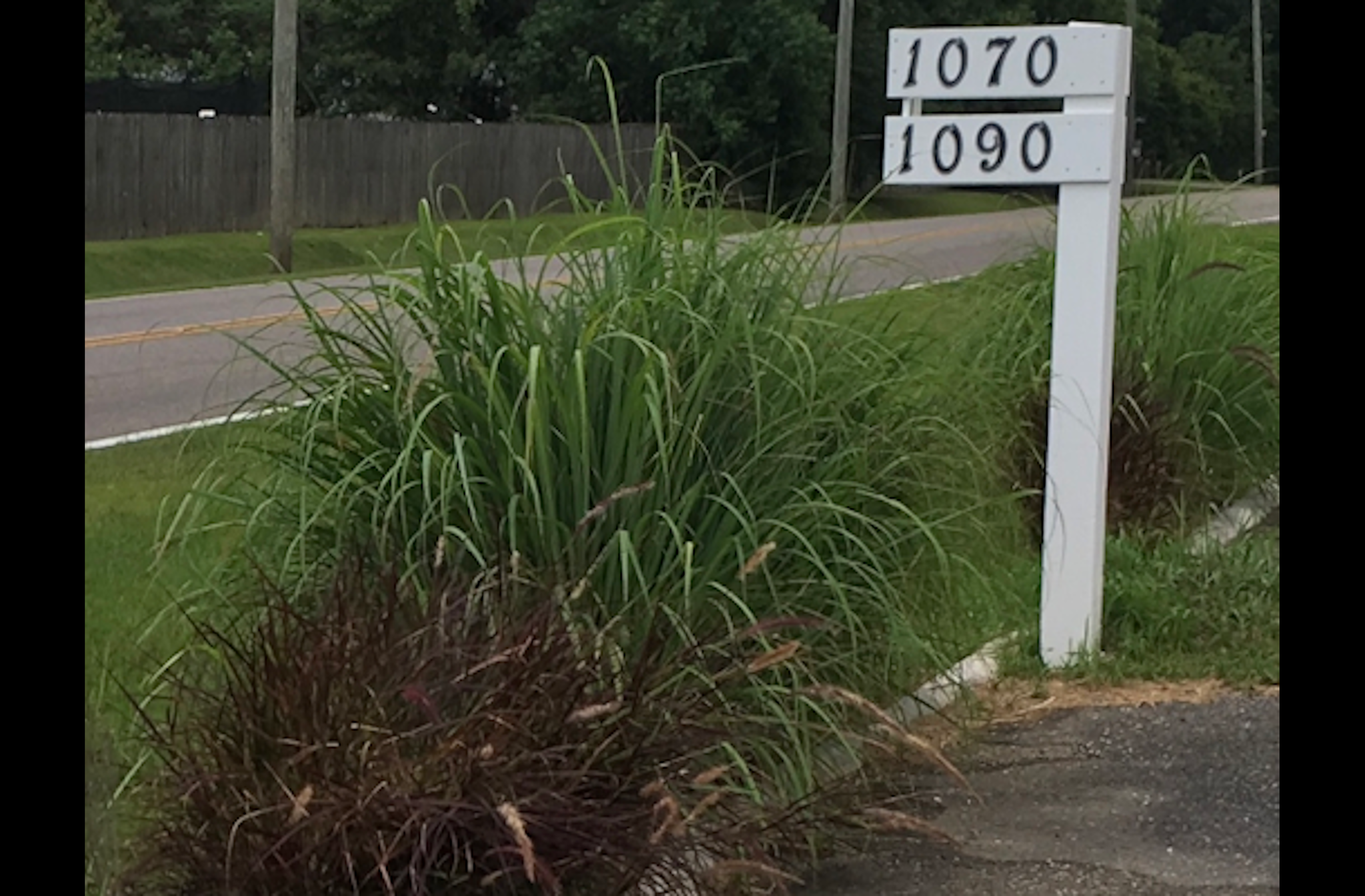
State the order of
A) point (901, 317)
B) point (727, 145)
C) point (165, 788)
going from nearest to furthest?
point (165, 788) < point (901, 317) < point (727, 145)

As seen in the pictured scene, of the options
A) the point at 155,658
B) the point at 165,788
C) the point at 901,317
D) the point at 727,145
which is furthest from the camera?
the point at 727,145

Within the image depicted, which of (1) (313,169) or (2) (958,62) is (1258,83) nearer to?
(1) (313,169)

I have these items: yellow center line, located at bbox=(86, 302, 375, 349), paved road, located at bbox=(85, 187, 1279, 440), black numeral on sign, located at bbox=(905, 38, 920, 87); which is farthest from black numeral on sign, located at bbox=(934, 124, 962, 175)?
yellow center line, located at bbox=(86, 302, 375, 349)

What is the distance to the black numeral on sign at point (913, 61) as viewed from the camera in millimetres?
6391

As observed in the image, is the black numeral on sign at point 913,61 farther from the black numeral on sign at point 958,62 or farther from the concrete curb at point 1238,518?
the concrete curb at point 1238,518

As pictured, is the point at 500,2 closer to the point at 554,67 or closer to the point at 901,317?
the point at 554,67

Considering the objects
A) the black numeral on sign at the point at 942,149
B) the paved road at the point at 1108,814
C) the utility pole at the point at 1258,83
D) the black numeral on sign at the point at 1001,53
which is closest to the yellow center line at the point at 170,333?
the black numeral on sign at the point at 942,149

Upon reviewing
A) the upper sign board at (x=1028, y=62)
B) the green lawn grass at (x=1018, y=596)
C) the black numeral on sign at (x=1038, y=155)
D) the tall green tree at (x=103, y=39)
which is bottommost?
the green lawn grass at (x=1018, y=596)

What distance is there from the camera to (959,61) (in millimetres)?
6316

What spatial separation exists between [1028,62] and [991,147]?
29 centimetres

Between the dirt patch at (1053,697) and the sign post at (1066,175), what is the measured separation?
223 mm

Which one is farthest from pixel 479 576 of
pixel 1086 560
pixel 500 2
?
pixel 500 2

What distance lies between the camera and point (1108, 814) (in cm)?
482

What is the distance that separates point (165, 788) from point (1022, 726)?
8.82ft
